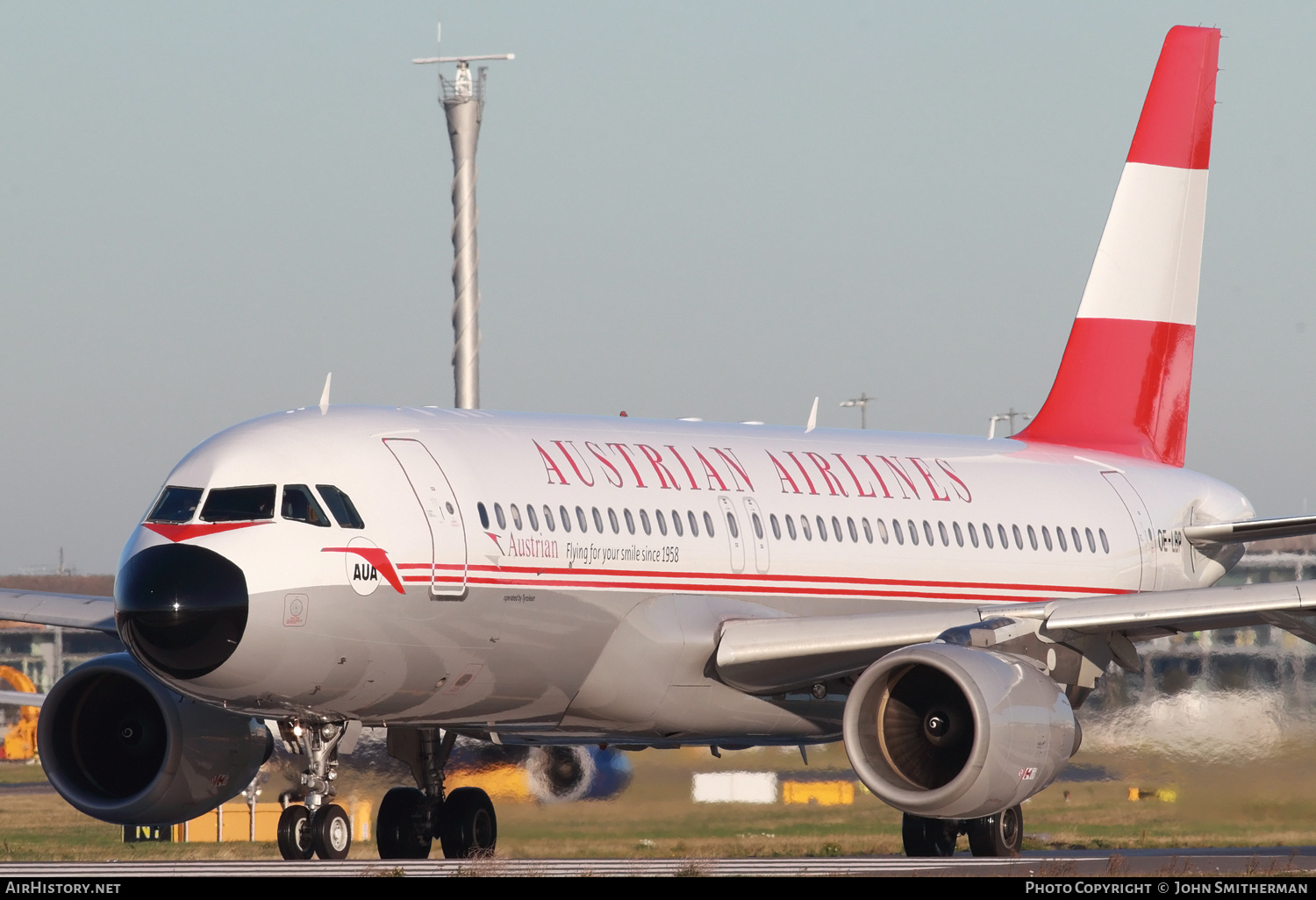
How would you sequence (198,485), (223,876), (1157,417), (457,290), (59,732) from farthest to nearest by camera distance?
1. (457,290)
2. (1157,417)
3. (59,732)
4. (198,485)
5. (223,876)

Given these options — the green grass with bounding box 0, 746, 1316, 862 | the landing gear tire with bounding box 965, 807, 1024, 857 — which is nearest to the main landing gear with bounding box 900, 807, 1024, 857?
the landing gear tire with bounding box 965, 807, 1024, 857

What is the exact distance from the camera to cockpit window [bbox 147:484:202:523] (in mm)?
17266

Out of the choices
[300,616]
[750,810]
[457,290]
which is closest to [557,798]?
[750,810]

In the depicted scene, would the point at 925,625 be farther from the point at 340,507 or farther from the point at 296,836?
the point at 296,836

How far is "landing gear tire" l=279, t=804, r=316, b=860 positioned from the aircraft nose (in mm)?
1943

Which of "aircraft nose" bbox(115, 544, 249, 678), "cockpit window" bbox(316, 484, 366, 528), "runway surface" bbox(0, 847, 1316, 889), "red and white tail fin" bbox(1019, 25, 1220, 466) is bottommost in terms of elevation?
"runway surface" bbox(0, 847, 1316, 889)

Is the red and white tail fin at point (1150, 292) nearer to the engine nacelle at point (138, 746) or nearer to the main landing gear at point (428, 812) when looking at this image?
the main landing gear at point (428, 812)

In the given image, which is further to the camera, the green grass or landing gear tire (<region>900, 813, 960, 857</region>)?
the green grass

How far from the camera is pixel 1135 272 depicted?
2812 centimetres

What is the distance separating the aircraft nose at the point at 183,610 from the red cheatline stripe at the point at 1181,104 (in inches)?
626

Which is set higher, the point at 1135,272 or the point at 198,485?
the point at 1135,272

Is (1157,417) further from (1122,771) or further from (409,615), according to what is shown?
(409,615)

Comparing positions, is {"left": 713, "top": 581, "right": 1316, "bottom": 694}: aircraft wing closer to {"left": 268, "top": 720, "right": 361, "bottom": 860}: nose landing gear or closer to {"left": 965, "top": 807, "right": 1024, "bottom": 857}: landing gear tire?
{"left": 965, "top": 807, "right": 1024, "bottom": 857}: landing gear tire
